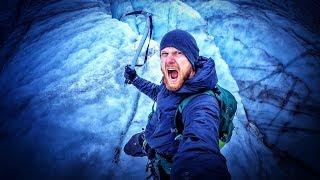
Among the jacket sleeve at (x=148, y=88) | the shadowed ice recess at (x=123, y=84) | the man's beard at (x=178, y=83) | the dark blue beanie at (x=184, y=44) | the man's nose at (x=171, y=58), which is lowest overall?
the shadowed ice recess at (x=123, y=84)

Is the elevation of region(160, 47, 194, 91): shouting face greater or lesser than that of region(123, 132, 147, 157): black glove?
greater

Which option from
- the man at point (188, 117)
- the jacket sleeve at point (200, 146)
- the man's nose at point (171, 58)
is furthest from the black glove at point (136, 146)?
the jacket sleeve at point (200, 146)

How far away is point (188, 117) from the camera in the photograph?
86.4 inches

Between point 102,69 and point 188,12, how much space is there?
2.79 m

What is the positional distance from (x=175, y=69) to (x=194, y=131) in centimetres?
100

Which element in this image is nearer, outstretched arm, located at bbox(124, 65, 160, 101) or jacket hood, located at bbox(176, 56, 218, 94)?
jacket hood, located at bbox(176, 56, 218, 94)

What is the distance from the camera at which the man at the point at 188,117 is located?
1.71 m

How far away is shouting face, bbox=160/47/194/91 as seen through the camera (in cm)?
275

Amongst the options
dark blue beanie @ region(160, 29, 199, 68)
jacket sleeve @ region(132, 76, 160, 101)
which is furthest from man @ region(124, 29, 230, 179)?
jacket sleeve @ region(132, 76, 160, 101)

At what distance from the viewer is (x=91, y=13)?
6.98 metres

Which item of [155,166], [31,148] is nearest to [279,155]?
[155,166]

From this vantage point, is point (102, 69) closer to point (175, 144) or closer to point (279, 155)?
point (175, 144)

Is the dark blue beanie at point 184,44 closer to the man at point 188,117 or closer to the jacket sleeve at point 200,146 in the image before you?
the man at point 188,117

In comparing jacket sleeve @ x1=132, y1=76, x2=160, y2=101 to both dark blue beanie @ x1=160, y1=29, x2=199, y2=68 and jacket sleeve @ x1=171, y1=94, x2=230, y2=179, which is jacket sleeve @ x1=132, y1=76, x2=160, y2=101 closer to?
dark blue beanie @ x1=160, y1=29, x2=199, y2=68
